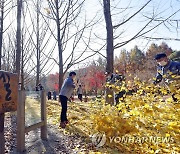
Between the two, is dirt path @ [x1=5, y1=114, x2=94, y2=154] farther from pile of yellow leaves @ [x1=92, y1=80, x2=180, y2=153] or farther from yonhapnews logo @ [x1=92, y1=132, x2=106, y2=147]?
pile of yellow leaves @ [x1=92, y1=80, x2=180, y2=153]

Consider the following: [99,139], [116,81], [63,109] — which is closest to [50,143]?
[99,139]

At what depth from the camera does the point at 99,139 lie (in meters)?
4.28

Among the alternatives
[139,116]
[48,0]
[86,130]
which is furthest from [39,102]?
[48,0]

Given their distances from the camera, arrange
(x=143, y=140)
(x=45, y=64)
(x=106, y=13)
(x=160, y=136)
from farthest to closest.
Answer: (x=45, y=64) < (x=106, y=13) < (x=143, y=140) < (x=160, y=136)

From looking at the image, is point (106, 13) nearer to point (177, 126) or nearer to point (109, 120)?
point (109, 120)

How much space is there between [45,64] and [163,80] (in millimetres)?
13034

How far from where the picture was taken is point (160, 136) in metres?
3.43

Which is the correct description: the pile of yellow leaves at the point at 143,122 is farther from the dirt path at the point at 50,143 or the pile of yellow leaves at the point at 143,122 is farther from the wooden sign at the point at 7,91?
the wooden sign at the point at 7,91

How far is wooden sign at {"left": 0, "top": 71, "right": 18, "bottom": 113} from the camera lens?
2.82 metres

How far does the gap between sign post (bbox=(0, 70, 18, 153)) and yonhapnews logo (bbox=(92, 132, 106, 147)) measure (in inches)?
70.9

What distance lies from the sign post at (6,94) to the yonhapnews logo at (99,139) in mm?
1800

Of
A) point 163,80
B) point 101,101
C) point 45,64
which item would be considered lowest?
point 101,101

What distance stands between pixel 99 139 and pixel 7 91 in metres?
2.11

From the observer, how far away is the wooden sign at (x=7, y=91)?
282 centimetres
